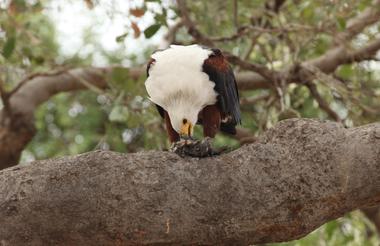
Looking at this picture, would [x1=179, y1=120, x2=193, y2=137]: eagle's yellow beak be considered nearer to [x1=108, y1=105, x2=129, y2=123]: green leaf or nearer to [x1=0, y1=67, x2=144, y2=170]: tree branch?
[x1=108, y1=105, x2=129, y2=123]: green leaf

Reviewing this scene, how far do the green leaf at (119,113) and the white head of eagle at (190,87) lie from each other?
878mm

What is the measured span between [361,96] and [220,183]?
270 cm

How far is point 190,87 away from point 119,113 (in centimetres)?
118

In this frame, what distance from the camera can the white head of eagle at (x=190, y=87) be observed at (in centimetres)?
320

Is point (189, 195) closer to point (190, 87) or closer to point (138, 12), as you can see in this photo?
point (190, 87)

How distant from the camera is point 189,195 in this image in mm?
2340

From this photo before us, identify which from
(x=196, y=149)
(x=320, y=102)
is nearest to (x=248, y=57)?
(x=320, y=102)

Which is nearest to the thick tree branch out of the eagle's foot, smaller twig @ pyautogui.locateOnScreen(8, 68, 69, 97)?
smaller twig @ pyautogui.locateOnScreen(8, 68, 69, 97)

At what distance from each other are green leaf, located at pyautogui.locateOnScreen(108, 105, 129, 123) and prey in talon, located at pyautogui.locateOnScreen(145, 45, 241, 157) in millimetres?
883

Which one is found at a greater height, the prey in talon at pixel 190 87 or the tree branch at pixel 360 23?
the prey in talon at pixel 190 87

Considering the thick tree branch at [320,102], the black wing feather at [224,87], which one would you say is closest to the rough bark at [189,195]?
the black wing feather at [224,87]

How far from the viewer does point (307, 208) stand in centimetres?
234

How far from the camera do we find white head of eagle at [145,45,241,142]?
10.5 ft

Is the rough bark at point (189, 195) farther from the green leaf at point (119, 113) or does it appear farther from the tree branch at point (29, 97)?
the tree branch at point (29, 97)
